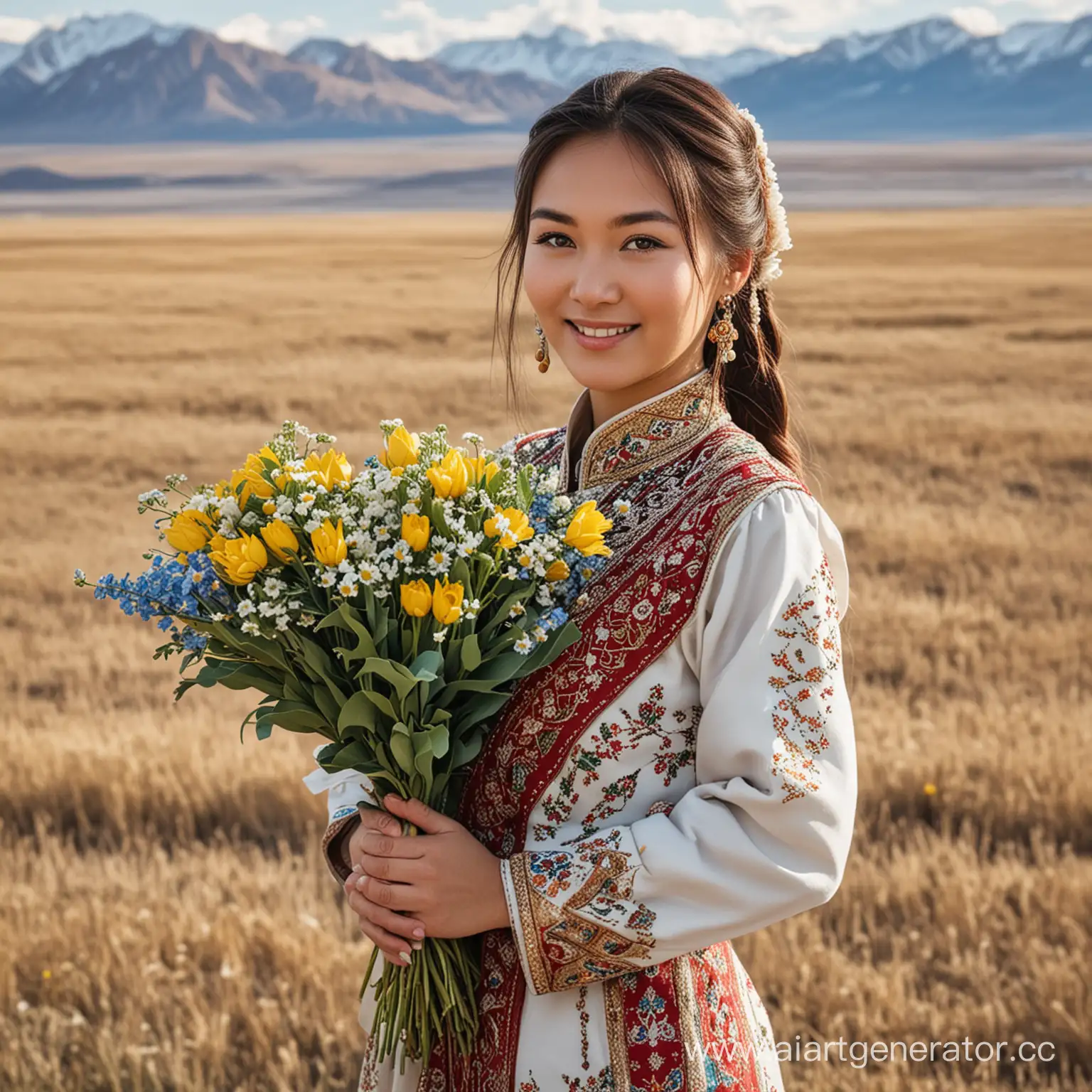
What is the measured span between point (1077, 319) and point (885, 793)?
1945cm

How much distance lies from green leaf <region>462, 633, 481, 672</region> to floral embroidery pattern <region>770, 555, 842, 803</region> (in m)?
0.40

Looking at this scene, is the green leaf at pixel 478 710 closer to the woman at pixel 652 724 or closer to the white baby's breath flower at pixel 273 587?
the woman at pixel 652 724

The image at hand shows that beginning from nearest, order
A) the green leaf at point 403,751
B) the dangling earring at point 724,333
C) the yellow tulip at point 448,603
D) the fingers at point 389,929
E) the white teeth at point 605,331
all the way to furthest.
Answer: the yellow tulip at point 448,603 → the green leaf at point 403,751 → the fingers at point 389,929 → the white teeth at point 605,331 → the dangling earring at point 724,333

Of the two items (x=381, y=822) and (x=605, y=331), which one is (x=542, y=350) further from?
(x=381, y=822)

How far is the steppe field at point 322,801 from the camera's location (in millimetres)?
3562

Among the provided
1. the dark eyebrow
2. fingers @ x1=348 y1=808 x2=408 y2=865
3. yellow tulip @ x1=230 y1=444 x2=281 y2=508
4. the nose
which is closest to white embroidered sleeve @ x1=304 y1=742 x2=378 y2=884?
fingers @ x1=348 y1=808 x2=408 y2=865

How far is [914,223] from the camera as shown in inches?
2457

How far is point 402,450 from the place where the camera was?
75.9 inches

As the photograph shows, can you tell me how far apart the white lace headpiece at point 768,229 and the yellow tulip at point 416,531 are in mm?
759

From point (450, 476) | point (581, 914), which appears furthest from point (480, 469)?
point (581, 914)

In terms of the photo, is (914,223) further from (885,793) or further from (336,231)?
(885,793)

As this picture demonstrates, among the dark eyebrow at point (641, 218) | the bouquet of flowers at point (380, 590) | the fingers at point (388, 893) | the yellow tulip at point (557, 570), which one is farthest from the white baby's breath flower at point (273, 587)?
the dark eyebrow at point (641, 218)

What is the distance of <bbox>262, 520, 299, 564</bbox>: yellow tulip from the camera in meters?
1.82

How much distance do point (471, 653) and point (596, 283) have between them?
586 millimetres
